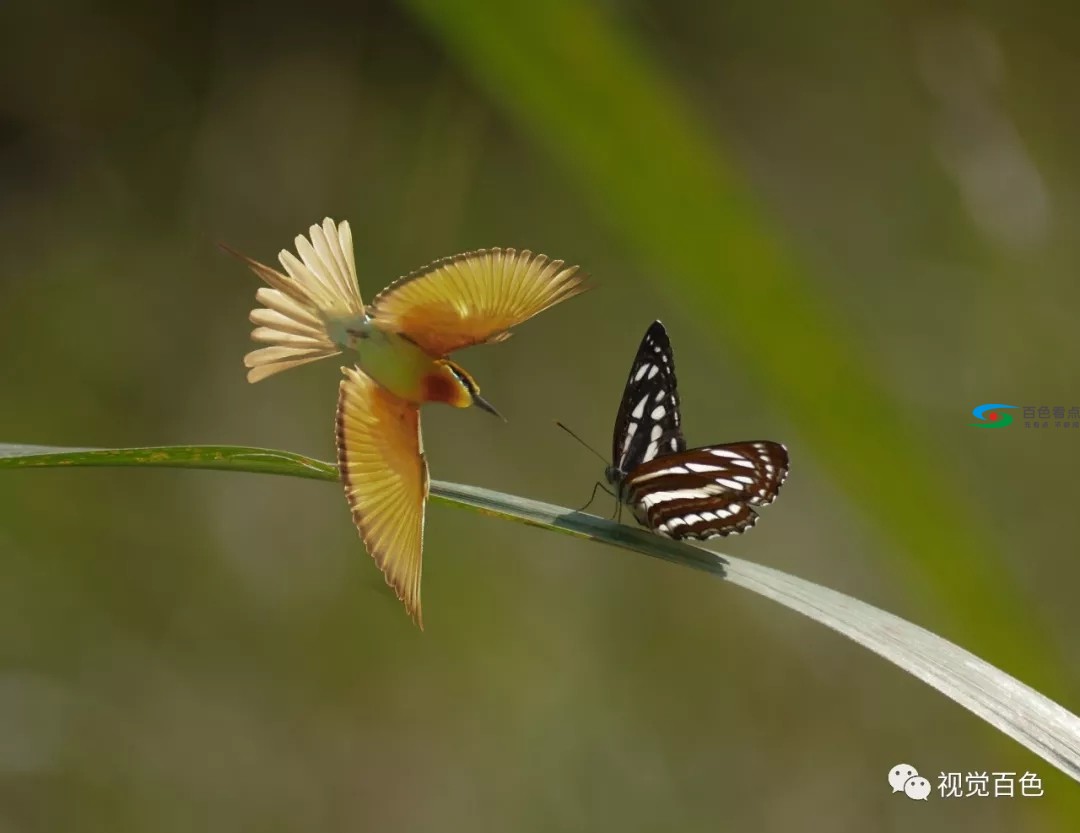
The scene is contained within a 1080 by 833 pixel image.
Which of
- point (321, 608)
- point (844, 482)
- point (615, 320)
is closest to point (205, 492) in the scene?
point (321, 608)

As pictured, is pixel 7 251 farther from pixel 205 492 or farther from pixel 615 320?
pixel 615 320

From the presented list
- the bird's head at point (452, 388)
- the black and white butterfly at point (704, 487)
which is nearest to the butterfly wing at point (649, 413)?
the black and white butterfly at point (704, 487)

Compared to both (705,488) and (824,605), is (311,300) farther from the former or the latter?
(705,488)

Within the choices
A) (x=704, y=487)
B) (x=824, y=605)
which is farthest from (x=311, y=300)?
(x=704, y=487)

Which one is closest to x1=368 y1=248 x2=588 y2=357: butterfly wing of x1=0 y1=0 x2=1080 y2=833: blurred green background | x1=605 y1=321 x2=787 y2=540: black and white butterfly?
x1=605 y1=321 x2=787 y2=540: black and white butterfly

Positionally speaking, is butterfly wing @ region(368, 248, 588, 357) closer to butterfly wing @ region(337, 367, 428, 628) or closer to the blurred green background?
butterfly wing @ region(337, 367, 428, 628)

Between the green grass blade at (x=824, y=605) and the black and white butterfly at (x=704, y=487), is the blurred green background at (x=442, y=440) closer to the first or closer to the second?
the black and white butterfly at (x=704, y=487)
